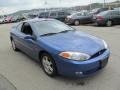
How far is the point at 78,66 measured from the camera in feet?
13.8

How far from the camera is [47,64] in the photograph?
5.00 metres

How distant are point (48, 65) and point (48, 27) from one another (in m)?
1.44

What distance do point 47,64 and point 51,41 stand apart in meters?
0.60

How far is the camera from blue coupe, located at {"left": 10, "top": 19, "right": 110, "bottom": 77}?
4285 millimetres

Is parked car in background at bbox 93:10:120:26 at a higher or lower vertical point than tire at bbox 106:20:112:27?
higher

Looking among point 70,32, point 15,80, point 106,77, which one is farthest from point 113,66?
point 15,80

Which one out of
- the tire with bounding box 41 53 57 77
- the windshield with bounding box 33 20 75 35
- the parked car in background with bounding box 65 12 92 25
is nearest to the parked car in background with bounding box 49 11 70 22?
the parked car in background with bounding box 65 12 92 25

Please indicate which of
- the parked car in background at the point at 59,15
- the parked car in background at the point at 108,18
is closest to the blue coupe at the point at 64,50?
the parked car in background at the point at 108,18

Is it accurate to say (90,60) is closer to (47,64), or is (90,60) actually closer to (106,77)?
(106,77)

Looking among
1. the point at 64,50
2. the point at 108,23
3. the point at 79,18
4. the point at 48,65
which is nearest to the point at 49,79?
the point at 48,65

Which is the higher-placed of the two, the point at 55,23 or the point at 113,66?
→ the point at 55,23

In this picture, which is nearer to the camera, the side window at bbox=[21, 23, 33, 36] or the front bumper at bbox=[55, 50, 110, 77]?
the front bumper at bbox=[55, 50, 110, 77]

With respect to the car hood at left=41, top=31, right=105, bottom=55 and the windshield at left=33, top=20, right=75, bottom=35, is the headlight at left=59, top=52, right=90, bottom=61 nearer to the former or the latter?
the car hood at left=41, top=31, right=105, bottom=55

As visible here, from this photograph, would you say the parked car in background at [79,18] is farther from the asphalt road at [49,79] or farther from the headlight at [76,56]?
the headlight at [76,56]
